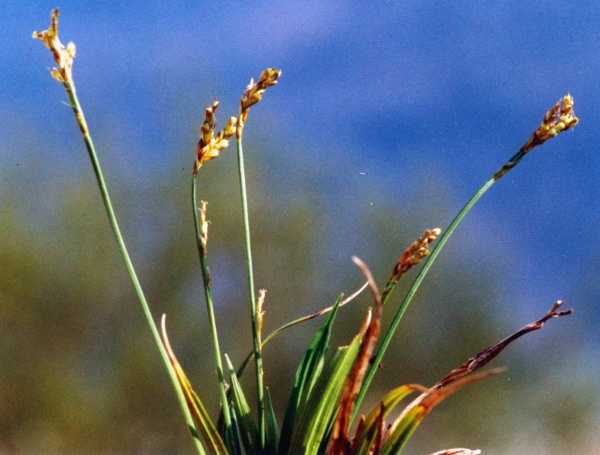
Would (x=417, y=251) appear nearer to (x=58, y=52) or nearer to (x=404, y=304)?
(x=404, y=304)

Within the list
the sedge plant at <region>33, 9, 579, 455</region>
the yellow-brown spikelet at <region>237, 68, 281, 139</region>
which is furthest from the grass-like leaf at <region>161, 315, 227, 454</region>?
the yellow-brown spikelet at <region>237, 68, 281, 139</region>

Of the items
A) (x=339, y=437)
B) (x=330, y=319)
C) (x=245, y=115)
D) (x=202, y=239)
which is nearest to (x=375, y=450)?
(x=339, y=437)

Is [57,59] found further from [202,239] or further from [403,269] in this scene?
[403,269]

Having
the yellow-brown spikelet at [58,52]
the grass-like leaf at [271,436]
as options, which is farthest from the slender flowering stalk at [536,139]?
the yellow-brown spikelet at [58,52]

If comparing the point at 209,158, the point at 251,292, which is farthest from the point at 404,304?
the point at 209,158

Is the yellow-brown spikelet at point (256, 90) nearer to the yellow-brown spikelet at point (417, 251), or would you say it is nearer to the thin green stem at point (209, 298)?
the thin green stem at point (209, 298)

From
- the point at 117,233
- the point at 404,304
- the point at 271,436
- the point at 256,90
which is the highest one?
the point at 256,90
